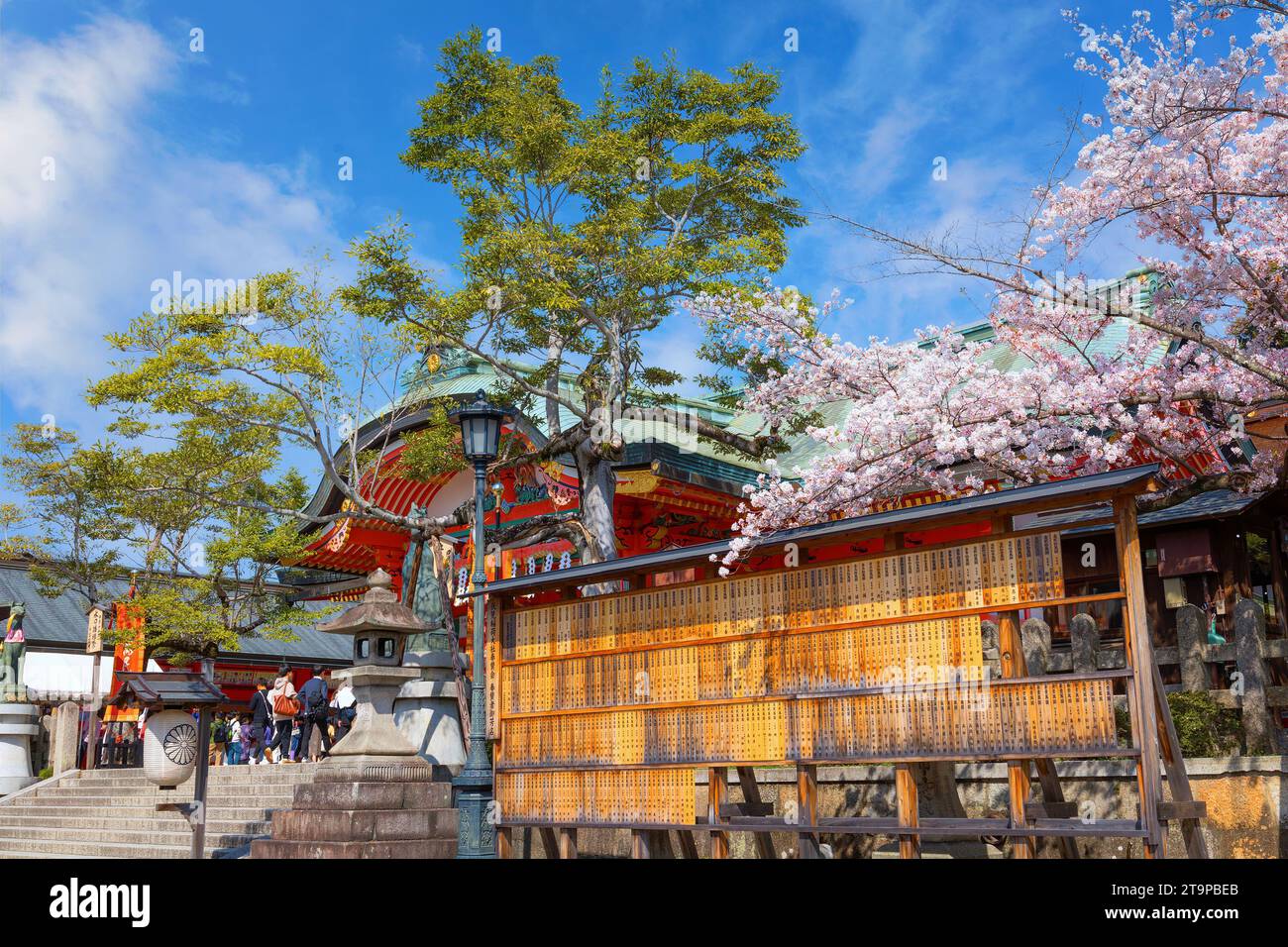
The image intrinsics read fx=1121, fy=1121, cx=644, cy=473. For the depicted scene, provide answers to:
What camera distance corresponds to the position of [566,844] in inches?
398

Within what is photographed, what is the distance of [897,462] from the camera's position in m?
10.4

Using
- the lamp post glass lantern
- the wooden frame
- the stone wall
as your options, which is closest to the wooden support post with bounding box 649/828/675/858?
the wooden frame

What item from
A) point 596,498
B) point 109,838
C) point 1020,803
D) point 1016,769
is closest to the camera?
point 1020,803

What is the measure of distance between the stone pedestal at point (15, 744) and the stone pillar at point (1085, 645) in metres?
17.4

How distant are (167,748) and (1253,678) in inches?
416

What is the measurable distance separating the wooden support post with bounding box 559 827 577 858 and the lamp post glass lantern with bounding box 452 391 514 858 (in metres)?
0.69

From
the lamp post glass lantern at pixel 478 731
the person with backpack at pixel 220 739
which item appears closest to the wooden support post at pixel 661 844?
the lamp post glass lantern at pixel 478 731

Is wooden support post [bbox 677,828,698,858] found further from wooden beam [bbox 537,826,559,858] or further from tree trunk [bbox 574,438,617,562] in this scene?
tree trunk [bbox 574,438,617,562]

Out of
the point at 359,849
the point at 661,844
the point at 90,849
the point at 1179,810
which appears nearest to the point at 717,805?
the point at 661,844

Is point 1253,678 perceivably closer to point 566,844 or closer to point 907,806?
point 907,806

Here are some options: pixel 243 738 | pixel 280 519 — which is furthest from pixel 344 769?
pixel 280 519

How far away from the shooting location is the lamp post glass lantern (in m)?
10.4

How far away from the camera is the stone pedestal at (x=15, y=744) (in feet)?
63.1
